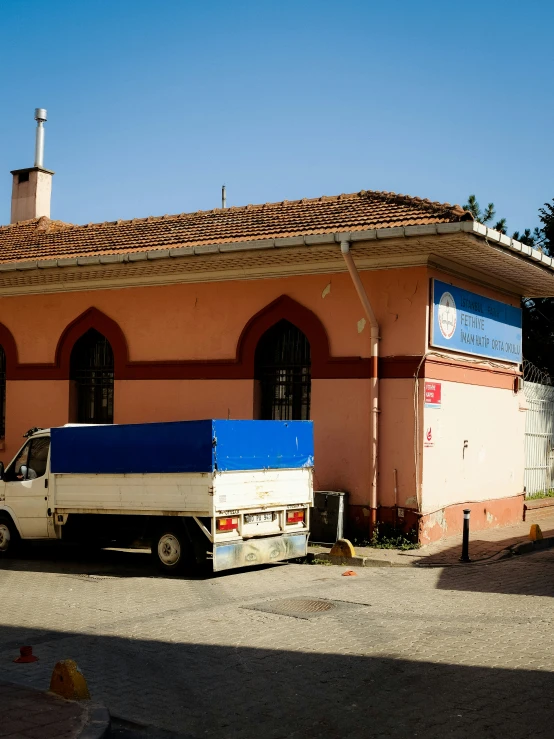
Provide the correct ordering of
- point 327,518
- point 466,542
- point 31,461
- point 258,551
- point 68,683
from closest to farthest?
point 68,683, point 258,551, point 466,542, point 31,461, point 327,518

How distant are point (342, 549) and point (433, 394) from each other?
118 inches

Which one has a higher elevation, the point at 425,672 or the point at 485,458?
the point at 485,458

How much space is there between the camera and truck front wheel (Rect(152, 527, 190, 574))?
39.6 feet

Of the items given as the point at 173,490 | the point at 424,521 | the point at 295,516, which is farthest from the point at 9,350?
the point at 424,521

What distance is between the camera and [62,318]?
61.0 ft

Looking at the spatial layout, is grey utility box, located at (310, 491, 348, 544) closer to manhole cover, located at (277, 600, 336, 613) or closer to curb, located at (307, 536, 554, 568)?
curb, located at (307, 536, 554, 568)

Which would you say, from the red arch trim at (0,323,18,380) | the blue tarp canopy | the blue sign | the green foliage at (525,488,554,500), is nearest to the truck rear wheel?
the blue tarp canopy

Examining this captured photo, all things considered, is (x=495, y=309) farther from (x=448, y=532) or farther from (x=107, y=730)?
(x=107, y=730)

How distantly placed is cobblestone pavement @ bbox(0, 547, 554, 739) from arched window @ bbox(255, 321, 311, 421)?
4068 mm

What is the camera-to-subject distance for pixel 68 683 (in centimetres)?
622

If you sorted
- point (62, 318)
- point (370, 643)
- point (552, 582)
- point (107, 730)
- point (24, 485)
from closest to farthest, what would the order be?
1. point (107, 730)
2. point (370, 643)
3. point (552, 582)
4. point (24, 485)
5. point (62, 318)

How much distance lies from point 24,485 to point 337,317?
562 centimetres

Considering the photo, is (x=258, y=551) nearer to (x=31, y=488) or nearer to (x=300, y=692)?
(x=31, y=488)

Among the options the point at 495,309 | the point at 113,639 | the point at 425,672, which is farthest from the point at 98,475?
the point at 495,309
